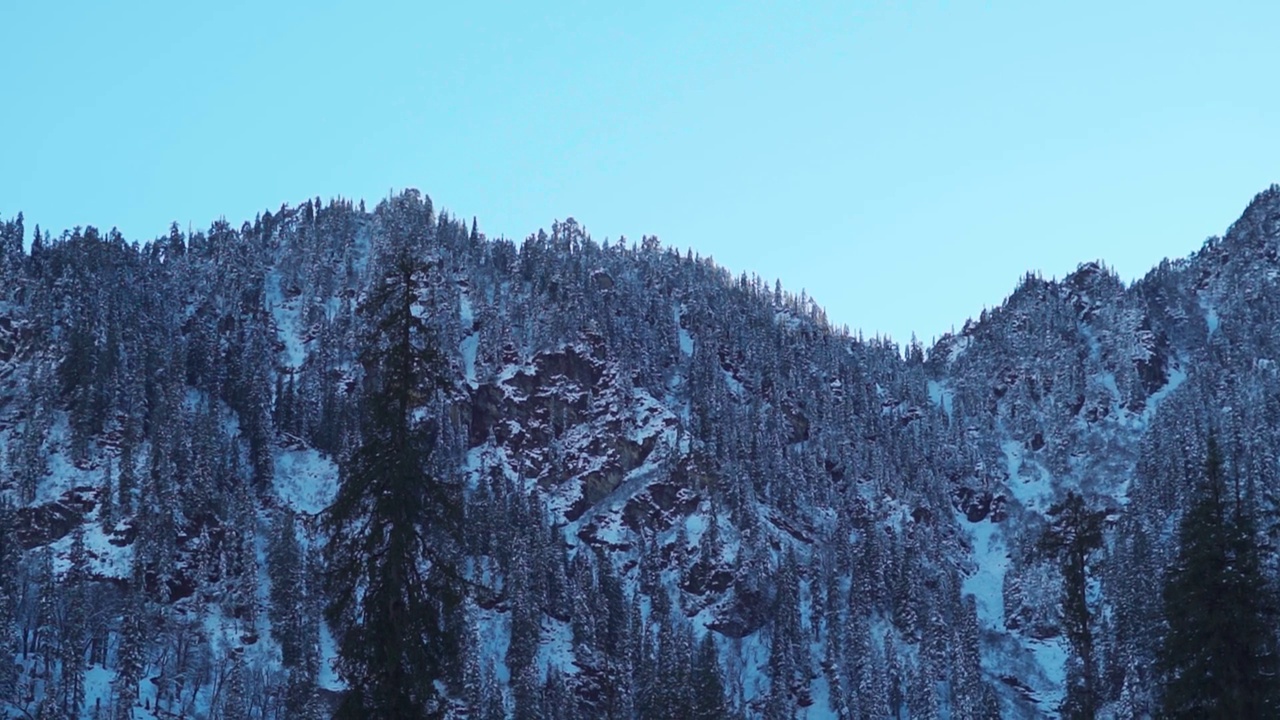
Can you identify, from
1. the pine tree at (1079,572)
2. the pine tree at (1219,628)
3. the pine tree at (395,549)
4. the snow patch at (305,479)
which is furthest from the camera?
the snow patch at (305,479)

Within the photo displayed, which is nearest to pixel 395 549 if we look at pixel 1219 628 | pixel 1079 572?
pixel 1079 572

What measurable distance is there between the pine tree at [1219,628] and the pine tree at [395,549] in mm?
22792

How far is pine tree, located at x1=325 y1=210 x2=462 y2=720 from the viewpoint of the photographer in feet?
91.0

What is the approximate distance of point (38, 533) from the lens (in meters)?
159

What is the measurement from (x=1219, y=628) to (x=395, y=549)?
81.5 ft

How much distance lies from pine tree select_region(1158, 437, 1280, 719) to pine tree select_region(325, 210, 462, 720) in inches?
897

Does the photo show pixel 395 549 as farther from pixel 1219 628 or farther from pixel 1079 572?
pixel 1219 628

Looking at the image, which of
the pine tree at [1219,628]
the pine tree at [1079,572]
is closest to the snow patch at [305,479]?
the pine tree at [1079,572]

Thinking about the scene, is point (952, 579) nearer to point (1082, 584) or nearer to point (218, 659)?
point (218, 659)

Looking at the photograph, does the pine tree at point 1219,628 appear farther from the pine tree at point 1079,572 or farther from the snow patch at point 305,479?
the snow patch at point 305,479

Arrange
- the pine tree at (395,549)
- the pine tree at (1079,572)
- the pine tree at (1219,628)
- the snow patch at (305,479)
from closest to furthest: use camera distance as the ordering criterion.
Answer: the pine tree at (395,549), the pine tree at (1219,628), the pine tree at (1079,572), the snow patch at (305,479)

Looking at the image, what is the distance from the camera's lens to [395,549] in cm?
2825

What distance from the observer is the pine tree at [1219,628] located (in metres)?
37.0

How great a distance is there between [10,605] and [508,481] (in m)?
81.7
